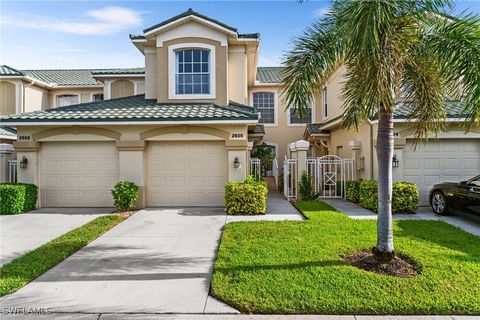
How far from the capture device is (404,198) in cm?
1047

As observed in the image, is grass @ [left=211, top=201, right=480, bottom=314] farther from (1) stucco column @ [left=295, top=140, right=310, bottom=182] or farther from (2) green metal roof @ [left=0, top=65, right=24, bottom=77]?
(2) green metal roof @ [left=0, top=65, right=24, bottom=77]

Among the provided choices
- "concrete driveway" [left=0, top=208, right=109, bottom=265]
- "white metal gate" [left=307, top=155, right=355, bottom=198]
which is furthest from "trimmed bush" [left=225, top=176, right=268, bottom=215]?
"concrete driveway" [left=0, top=208, right=109, bottom=265]

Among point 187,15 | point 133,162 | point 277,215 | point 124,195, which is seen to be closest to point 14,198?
point 124,195

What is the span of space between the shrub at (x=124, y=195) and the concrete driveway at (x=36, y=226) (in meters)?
0.75

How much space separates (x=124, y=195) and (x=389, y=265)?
340 inches

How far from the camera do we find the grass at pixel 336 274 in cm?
424

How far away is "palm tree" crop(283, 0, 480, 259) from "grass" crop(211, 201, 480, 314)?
897 mm

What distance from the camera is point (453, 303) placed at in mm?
4242

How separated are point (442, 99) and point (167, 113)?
872 centimetres

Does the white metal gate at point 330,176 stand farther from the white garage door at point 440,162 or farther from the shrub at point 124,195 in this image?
the shrub at point 124,195

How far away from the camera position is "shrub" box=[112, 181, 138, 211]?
10.8m

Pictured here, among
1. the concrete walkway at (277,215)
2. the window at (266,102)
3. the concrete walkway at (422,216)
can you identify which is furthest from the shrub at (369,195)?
the window at (266,102)

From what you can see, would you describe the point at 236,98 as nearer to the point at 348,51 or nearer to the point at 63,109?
the point at 63,109

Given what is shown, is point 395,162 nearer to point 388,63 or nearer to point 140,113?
point 388,63
